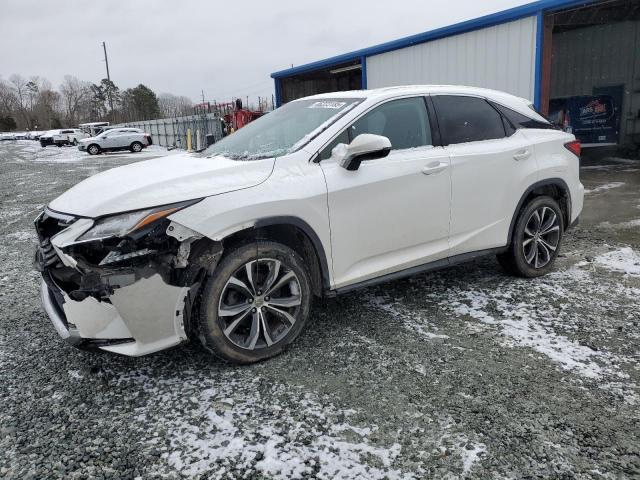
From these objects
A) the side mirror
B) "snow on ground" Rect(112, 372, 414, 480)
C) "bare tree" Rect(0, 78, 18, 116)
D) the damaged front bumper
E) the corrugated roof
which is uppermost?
"bare tree" Rect(0, 78, 18, 116)

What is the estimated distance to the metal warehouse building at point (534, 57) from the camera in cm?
1049

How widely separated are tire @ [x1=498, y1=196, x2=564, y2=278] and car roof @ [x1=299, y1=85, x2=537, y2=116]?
2.88ft

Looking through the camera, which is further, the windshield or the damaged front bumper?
the windshield

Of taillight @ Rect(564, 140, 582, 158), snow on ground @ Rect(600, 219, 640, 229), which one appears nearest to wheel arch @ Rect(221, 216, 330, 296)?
taillight @ Rect(564, 140, 582, 158)

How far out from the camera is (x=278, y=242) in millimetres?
3266

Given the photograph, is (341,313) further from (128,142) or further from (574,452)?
(128,142)

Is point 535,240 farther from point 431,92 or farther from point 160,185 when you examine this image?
point 160,185

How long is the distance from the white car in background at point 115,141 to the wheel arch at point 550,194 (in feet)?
92.8

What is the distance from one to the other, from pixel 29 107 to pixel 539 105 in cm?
12438

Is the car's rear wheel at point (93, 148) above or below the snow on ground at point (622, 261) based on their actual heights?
above

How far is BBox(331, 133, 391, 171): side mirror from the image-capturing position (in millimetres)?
3201

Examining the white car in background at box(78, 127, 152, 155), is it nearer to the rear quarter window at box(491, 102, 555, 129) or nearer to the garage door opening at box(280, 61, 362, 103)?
the garage door opening at box(280, 61, 362, 103)

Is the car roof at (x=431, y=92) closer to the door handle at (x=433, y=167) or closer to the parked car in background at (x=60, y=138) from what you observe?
the door handle at (x=433, y=167)

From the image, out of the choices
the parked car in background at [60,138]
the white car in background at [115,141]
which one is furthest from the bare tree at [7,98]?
the white car in background at [115,141]
